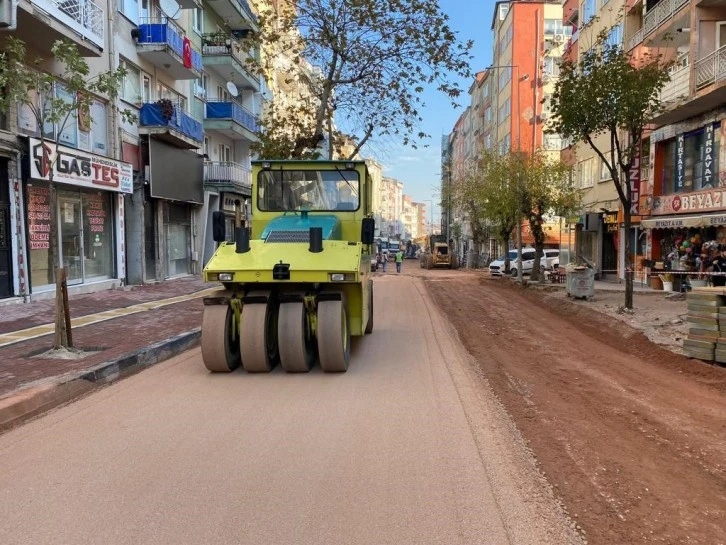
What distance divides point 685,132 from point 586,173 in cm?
1034

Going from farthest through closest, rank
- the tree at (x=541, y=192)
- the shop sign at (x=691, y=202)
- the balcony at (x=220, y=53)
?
the balcony at (x=220, y=53) → the tree at (x=541, y=192) → the shop sign at (x=691, y=202)

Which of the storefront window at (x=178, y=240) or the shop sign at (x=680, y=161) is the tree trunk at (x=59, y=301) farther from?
the shop sign at (x=680, y=161)

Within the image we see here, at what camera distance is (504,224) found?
106ft

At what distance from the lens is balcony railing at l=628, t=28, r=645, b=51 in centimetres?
2327

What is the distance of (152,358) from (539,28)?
50923 millimetres

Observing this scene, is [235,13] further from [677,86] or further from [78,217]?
[677,86]

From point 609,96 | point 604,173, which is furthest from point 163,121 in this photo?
point 604,173

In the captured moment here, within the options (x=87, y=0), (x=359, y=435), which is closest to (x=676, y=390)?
(x=359, y=435)

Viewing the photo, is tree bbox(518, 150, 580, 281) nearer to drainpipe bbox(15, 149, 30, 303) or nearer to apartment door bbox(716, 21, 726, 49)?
apartment door bbox(716, 21, 726, 49)

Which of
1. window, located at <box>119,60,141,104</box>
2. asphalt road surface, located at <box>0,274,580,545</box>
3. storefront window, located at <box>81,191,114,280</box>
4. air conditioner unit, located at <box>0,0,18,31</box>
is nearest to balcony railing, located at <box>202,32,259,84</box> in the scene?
window, located at <box>119,60,141,104</box>

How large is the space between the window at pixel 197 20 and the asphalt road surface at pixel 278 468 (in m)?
24.3

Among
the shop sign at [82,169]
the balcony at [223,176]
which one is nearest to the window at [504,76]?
the balcony at [223,176]

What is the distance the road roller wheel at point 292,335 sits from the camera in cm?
738

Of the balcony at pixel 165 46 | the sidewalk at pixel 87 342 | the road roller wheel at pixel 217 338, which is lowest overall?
the sidewalk at pixel 87 342
